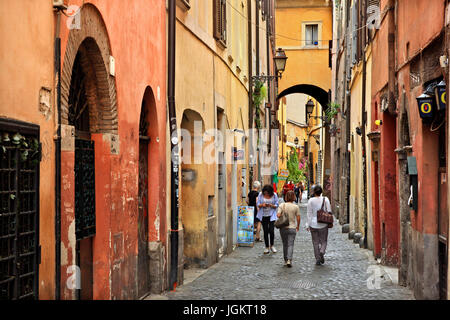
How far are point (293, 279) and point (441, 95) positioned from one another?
522 cm

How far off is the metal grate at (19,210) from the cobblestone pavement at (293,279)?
4.79 m

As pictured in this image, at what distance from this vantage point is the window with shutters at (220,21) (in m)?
15.5

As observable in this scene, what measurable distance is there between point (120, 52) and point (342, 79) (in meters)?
18.5

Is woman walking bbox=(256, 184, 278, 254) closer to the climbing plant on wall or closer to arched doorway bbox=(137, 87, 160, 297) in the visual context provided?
arched doorway bbox=(137, 87, 160, 297)

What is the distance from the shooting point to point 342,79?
86.1ft

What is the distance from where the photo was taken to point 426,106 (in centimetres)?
855

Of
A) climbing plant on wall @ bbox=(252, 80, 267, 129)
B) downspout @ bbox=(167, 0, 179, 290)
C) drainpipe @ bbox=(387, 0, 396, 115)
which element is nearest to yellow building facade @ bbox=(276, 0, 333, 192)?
climbing plant on wall @ bbox=(252, 80, 267, 129)

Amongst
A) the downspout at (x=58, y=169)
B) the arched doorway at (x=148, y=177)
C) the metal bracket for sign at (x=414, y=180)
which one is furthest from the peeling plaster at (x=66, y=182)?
the metal bracket for sign at (x=414, y=180)

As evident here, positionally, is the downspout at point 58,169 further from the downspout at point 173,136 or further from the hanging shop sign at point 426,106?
the downspout at point 173,136

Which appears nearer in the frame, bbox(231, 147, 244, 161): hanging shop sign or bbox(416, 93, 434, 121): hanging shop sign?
bbox(416, 93, 434, 121): hanging shop sign

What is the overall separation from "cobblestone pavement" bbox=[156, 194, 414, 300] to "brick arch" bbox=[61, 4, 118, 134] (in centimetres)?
311

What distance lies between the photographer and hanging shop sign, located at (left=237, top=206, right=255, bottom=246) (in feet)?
58.9

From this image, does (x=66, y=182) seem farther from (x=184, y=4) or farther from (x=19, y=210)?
(x=184, y=4)

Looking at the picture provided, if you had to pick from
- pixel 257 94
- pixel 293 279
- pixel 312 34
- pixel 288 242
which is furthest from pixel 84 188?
pixel 312 34
